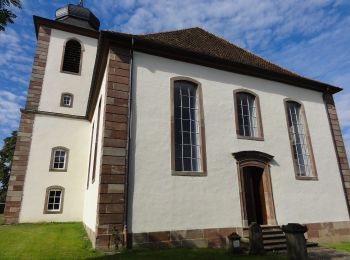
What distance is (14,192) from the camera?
14.9 metres

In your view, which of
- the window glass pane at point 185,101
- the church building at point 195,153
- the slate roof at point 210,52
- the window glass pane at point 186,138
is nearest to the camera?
the church building at point 195,153

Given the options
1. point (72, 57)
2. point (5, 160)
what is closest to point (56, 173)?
point (72, 57)

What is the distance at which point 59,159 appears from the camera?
53.7 feet

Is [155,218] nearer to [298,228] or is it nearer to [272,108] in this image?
[298,228]

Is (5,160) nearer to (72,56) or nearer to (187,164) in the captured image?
(72,56)

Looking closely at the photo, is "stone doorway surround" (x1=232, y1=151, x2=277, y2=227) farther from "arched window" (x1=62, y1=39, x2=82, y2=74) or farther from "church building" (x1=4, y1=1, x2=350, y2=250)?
"arched window" (x1=62, y1=39, x2=82, y2=74)

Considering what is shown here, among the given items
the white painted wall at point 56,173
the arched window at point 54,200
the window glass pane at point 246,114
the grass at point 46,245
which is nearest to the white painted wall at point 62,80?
the white painted wall at point 56,173

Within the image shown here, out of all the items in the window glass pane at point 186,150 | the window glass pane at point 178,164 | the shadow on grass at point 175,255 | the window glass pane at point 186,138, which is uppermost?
the window glass pane at point 186,138

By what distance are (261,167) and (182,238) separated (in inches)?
163

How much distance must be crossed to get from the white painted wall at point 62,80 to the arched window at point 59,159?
253 cm

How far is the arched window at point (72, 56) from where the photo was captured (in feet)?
62.5

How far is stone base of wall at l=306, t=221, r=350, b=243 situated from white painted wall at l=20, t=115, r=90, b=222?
460 inches

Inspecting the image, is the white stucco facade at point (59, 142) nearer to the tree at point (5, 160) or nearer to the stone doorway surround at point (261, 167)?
the stone doorway surround at point (261, 167)

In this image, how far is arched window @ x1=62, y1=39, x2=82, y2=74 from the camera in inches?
750
